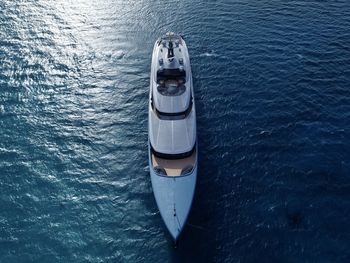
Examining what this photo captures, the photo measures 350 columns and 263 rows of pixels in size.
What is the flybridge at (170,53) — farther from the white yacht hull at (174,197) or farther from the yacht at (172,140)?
the white yacht hull at (174,197)

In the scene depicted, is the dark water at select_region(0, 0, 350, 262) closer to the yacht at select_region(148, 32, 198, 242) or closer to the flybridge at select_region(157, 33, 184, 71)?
the yacht at select_region(148, 32, 198, 242)

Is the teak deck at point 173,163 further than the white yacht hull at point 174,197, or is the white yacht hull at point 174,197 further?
the teak deck at point 173,163

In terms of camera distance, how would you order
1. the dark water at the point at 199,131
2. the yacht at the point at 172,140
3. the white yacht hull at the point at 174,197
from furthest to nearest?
the dark water at the point at 199,131, the yacht at the point at 172,140, the white yacht hull at the point at 174,197

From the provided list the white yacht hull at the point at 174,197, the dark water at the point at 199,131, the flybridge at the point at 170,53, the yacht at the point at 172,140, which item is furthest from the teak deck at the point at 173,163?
the flybridge at the point at 170,53

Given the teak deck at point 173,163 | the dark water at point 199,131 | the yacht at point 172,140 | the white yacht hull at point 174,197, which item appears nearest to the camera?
the white yacht hull at point 174,197

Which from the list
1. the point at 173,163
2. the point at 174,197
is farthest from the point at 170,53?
the point at 174,197

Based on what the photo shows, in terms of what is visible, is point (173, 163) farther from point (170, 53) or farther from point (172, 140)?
point (170, 53)

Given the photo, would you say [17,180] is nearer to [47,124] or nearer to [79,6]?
[47,124]

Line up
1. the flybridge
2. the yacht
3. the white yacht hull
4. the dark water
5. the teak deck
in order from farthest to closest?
1. the flybridge
2. the teak deck
3. the dark water
4. the yacht
5. the white yacht hull

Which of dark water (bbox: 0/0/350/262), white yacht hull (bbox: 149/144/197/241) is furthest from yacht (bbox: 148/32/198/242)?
dark water (bbox: 0/0/350/262)
